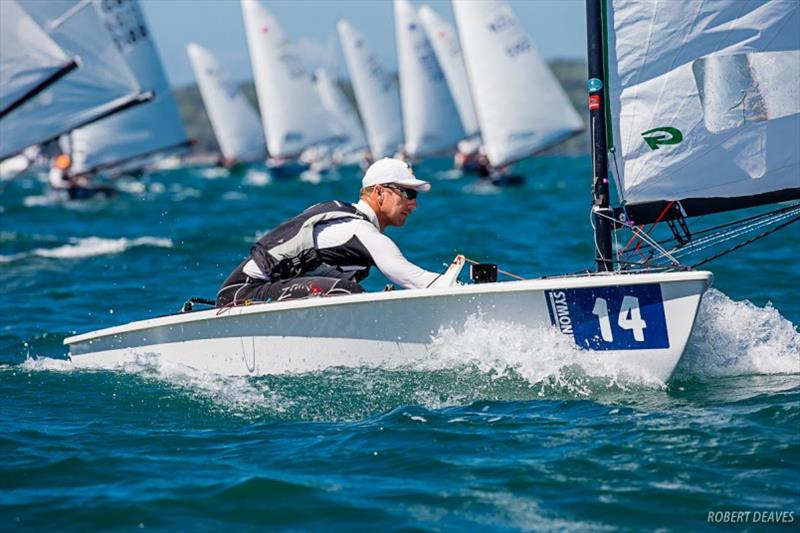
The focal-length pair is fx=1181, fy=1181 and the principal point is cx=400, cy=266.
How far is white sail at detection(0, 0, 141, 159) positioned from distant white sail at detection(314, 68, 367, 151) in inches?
1498

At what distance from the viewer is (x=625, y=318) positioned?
5332 mm

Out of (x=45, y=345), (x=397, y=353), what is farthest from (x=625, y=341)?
(x=45, y=345)

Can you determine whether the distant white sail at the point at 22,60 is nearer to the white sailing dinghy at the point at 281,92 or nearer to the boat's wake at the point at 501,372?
the boat's wake at the point at 501,372

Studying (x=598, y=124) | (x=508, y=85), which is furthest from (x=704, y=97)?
(x=508, y=85)

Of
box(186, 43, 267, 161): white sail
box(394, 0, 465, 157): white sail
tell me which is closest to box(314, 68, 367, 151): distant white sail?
box(186, 43, 267, 161): white sail

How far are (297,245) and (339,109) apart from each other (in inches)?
1886

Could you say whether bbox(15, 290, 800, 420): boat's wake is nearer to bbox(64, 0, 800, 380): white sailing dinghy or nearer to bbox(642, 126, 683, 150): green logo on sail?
bbox(64, 0, 800, 380): white sailing dinghy

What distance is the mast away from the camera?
6137 mm

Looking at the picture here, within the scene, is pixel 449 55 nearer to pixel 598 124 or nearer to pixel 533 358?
pixel 598 124

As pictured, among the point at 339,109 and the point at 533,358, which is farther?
the point at 339,109

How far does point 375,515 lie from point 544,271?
6.96 meters

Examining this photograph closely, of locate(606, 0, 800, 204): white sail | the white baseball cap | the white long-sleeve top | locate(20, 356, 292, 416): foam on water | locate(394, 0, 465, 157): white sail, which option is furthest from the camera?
locate(394, 0, 465, 157): white sail

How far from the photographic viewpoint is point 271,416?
17.8 ft

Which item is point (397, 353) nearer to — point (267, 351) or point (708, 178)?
point (267, 351)
